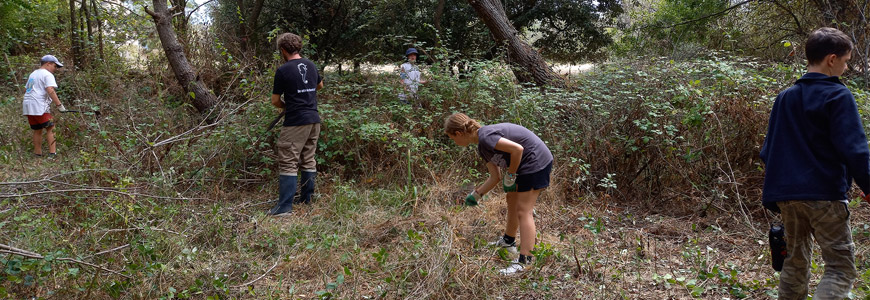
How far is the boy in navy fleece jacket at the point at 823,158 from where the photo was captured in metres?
2.32

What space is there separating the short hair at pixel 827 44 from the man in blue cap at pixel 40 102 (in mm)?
7571

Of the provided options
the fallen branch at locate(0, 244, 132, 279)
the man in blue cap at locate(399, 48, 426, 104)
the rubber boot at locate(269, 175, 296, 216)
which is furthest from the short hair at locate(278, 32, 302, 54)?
the fallen branch at locate(0, 244, 132, 279)

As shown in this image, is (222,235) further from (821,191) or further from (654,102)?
(654,102)

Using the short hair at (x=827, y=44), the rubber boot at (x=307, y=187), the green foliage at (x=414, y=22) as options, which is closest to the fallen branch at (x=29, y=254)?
the rubber boot at (x=307, y=187)

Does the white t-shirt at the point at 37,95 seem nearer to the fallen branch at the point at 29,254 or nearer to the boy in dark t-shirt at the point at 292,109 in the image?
the boy in dark t-shirt at the point at 292,109

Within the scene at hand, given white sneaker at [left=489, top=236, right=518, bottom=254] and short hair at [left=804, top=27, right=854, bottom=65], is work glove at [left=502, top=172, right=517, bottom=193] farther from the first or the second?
short hair at [left=804, top=27, right=854, bottom=65]

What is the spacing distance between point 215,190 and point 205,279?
2010 mm

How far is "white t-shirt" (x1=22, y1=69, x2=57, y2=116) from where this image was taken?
22.2ft

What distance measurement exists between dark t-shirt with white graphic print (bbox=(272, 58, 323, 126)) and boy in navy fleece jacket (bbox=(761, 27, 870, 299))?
12.1 feet

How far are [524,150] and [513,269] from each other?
77cm

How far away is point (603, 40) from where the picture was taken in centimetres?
1549

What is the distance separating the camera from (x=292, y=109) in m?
4.91

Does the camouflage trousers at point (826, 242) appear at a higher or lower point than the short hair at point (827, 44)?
lower

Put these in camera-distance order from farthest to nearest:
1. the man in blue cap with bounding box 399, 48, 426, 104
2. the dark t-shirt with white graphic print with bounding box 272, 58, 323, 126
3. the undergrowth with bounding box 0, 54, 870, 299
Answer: the man in blue cap with bounding box 399, 48, 426, 104 < the dark t-shirt with white graphic print with bounding box 272, 58, 323, 126 < the undergrowth with bounding box 0, 54, 870, 299
